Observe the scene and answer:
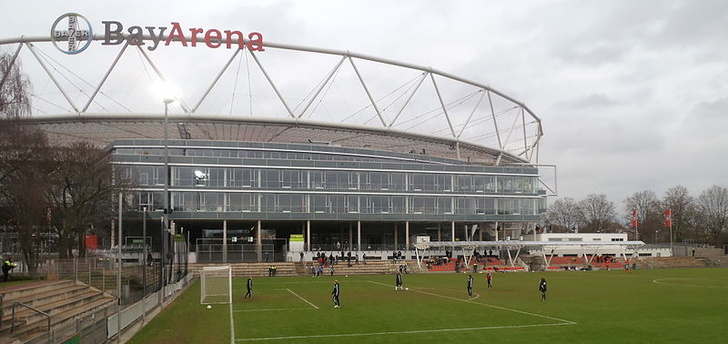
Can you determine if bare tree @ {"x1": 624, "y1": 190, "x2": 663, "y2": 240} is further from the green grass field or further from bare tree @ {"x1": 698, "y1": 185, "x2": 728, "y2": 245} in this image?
the green grass field

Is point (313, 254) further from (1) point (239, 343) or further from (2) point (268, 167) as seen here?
(1) point (239, 343)

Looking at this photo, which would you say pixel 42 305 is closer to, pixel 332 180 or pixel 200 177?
pixel 200 177

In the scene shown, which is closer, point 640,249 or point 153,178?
point 153,178

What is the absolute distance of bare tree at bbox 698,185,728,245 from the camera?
130m

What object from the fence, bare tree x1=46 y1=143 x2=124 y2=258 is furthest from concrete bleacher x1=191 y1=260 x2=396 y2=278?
the fence

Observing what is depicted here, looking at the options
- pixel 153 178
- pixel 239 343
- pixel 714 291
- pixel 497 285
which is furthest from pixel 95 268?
pixel 153 178

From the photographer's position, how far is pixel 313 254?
87812mm

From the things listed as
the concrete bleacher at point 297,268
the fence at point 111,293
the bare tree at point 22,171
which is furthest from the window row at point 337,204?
the bare tree at point 22,171

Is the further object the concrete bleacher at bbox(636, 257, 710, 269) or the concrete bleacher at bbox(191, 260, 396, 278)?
the concrete bleacher at bbox(636, 257, 710, 269)

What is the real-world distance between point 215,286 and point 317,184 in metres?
45.5

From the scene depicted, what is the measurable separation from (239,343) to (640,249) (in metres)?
98.3

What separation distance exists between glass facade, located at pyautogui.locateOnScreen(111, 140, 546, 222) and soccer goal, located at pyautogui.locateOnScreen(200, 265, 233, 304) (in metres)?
31.9

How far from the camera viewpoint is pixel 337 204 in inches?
3627

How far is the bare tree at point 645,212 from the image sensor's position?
5482 inches
